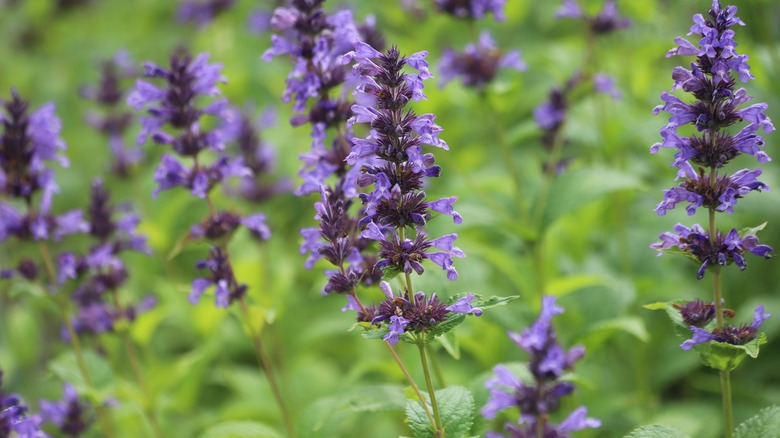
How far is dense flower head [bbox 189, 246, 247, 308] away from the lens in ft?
11.4

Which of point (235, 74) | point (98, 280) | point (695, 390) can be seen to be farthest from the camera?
point (235, 74)

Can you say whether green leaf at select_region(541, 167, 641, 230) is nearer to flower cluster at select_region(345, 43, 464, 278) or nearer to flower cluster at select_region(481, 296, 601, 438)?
flower cluster at select_region(345, 43, 464, 278)

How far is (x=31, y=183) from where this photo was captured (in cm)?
388

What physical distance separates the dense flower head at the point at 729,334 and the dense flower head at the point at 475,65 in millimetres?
2335

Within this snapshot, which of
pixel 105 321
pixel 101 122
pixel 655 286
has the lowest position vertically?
pixel 105 321

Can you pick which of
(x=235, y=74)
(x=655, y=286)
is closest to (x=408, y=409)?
(x=655, y=286)

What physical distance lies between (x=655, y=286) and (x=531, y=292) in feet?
3.39

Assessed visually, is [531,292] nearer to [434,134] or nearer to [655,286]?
[655,286]

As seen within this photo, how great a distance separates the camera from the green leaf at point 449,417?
9.11 ft

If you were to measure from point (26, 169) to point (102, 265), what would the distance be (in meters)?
0.76

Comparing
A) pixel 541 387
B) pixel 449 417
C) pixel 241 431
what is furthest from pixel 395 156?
pixel 241 431

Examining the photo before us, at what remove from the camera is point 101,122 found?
6.79 m

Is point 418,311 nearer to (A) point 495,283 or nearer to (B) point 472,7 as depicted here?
(B) point 472,7

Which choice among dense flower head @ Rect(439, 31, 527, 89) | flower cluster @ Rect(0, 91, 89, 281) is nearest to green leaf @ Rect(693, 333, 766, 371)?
dense flower head @ Rect(439, 31, 527, 89)
